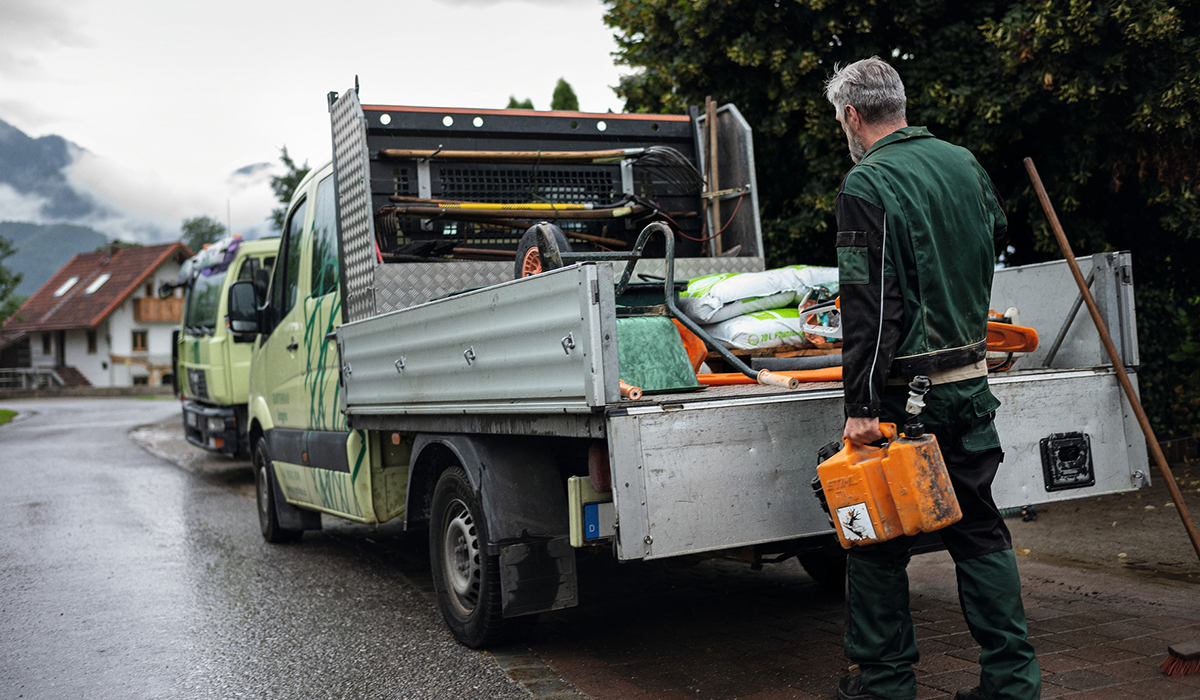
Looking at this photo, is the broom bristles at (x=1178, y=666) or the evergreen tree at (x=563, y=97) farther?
the evergreen tree at (x=563, y=97)

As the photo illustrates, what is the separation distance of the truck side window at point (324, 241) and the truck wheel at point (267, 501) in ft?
5.71

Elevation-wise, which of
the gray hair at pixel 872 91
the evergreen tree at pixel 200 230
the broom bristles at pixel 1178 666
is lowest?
the broom bristles at pixel 1178 666

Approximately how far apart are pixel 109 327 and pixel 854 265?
5786 cm

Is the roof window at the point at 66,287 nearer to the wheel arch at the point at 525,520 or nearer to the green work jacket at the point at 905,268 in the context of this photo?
the wheel arch at the point at 525,520

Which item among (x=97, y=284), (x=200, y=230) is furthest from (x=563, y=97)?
(x=200, y=230)

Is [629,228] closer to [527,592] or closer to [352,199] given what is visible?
[352,199]

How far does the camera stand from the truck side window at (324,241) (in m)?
6.09

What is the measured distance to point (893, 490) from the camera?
117 inches

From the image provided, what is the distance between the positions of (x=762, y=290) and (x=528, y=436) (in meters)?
1.33

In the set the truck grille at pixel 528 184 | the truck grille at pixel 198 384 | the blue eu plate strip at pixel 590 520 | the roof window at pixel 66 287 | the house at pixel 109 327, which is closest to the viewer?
the blue eu plate strip at pixel 590 520

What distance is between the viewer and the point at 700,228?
21.6ft

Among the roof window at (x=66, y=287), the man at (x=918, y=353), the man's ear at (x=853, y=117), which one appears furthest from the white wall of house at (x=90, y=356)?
the man at (x=918, y=353)

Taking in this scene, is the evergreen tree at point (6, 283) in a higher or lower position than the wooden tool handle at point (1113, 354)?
higher

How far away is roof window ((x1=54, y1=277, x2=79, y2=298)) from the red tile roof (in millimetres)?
206
